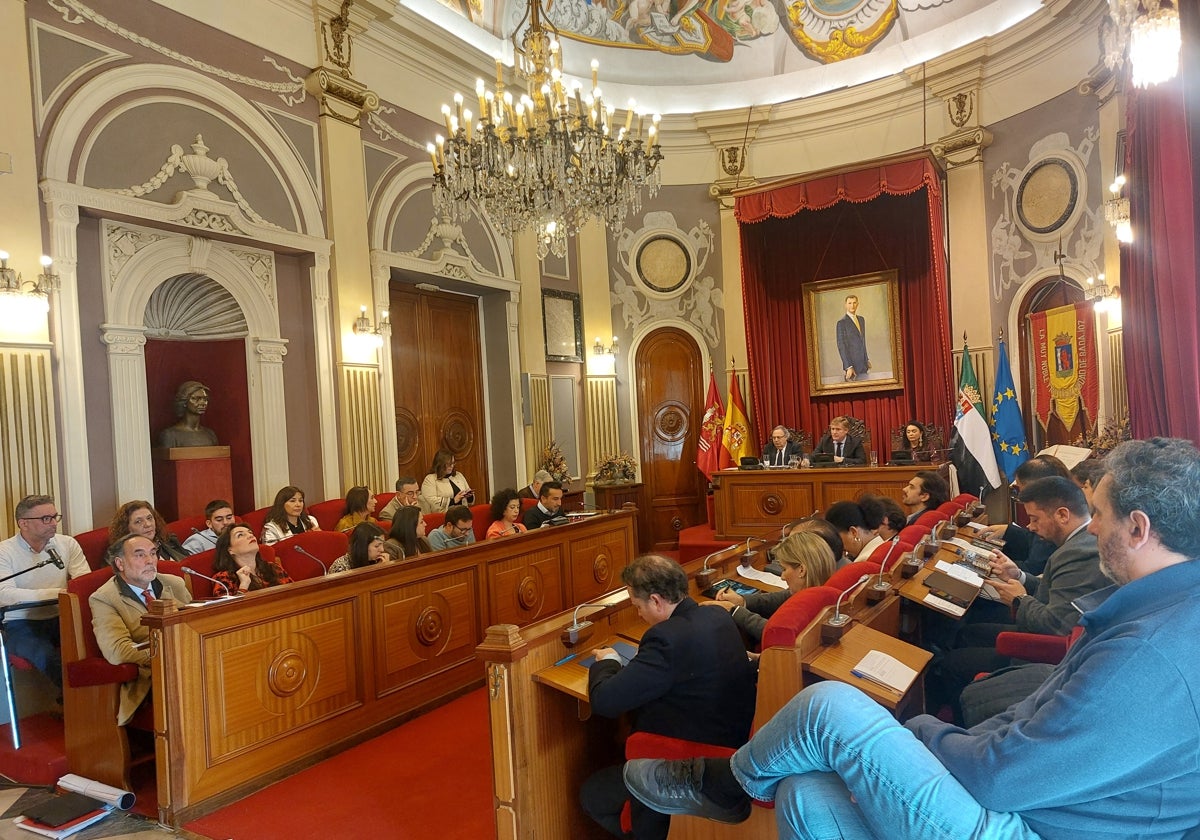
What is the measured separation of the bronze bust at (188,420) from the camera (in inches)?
248

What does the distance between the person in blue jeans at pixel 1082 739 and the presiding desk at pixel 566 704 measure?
43 centimetres

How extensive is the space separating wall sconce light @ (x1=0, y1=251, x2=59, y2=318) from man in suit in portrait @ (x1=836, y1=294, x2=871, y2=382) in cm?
796

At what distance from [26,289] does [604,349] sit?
6130 mm

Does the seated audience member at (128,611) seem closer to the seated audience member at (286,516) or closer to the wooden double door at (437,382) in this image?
the seated audience member at (286,516)

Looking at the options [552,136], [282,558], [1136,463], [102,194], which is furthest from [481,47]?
[1136,463]


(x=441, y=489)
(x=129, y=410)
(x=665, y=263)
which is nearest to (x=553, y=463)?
(x=441, y=489)

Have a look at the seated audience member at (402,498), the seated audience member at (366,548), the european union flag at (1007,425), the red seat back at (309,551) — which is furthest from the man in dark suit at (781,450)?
the seated audience member at (366,548)

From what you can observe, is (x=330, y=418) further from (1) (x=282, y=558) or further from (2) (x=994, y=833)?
(2) (x=994, y=833)

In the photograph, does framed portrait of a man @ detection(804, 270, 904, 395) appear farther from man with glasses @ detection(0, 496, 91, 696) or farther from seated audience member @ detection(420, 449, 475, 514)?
man with glasses @ detection(0, 496, 91, 696)

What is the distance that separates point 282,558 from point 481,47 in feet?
20.6

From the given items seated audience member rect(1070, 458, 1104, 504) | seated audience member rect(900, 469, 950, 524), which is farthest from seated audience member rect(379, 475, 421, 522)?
seated audience member rect(1070, 458, 1104, 504)

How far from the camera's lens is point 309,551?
4680mm

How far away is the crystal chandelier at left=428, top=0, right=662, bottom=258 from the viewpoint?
5.25 meters

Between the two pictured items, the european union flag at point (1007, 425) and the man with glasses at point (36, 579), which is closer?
the man with glasses at point (36, 579)
